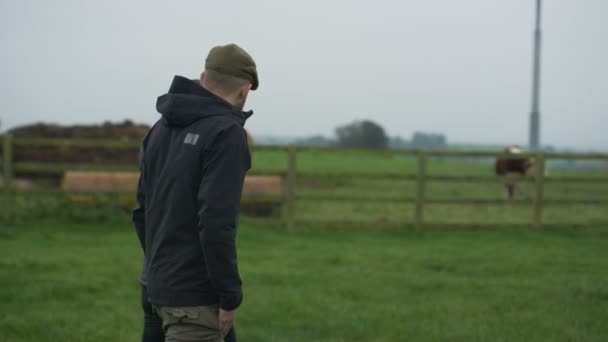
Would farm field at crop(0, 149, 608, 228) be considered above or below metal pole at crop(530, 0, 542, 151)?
below

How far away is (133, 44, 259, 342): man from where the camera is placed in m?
2.37

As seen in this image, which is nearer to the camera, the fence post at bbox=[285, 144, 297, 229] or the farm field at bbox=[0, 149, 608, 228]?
the farm field at bbox=[0, 149, 608, 228]

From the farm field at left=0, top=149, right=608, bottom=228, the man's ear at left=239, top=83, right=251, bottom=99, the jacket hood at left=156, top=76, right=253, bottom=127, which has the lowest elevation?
the farm field at left=0, top=149, right=608, bottom=228

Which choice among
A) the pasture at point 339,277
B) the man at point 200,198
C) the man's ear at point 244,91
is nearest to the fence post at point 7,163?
the pasture at point 339,277

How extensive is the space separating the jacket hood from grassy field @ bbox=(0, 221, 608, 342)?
265cm

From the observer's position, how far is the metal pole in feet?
40.6

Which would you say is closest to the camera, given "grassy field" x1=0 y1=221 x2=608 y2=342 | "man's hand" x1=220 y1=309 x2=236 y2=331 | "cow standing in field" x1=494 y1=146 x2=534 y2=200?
"man's hand" x1=220 y1=309 x2=236 y2=331

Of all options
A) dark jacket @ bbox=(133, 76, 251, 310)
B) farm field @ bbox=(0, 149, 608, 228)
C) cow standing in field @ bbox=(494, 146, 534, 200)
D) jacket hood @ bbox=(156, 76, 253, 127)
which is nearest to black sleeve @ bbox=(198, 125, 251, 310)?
dark jacket @ bbox=(133, 76, 251, 310)

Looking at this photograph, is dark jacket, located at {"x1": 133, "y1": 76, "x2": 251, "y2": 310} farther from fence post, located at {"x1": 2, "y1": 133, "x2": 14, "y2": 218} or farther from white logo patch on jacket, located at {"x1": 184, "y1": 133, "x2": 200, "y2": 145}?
fence post, located at {"x1": 2, "y1": 133, "x2": 14, "y2": 218}

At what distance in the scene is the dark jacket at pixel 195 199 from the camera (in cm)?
237

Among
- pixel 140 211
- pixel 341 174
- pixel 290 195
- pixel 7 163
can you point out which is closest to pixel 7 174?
pixel 7 163

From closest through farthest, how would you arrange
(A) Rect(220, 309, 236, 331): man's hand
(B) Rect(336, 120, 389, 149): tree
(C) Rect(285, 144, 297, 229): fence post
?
(A) Rect(220, 309, 236, 331): man's hand < (C) Rect(285, 144, 297, 229): fence post < (B) Rect(336, 120, 389, 149): tree

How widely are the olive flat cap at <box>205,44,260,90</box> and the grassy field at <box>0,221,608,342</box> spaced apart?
2.73m

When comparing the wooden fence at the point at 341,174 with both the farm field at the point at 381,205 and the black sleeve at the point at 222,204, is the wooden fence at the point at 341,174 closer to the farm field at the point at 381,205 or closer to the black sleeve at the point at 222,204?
the farm field at the point at 381,205
